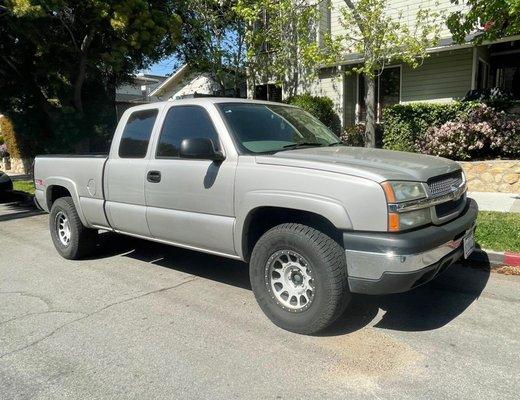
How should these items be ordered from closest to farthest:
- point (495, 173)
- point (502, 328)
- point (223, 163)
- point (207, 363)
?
1. point (207, 363)
2. point (502, 328)
3. point (223, 163)
4. point (495, 173)

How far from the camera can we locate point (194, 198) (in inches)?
177

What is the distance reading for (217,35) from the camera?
47.0 feet

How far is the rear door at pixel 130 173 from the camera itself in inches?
201

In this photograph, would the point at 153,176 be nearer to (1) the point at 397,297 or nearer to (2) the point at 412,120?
(1) the point at 397,297

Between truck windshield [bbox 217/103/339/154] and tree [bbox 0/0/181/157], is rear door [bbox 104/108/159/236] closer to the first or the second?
truck windshield [bbox 217/103/339/154]

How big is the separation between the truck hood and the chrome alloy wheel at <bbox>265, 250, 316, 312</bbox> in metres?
0.74

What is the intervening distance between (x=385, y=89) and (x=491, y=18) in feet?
25.2

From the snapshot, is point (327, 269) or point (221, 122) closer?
point (327, 269)

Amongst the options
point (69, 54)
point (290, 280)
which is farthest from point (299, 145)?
point (69, 54)

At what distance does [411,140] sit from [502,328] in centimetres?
830

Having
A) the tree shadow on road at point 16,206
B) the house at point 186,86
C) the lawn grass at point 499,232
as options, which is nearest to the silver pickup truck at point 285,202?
the lawn grass at point 499,232

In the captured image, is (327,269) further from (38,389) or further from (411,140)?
(411,140)

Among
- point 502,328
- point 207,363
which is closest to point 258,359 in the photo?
point 207,363

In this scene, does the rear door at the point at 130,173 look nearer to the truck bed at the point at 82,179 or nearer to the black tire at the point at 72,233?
the truck bed at the point at 82,179
